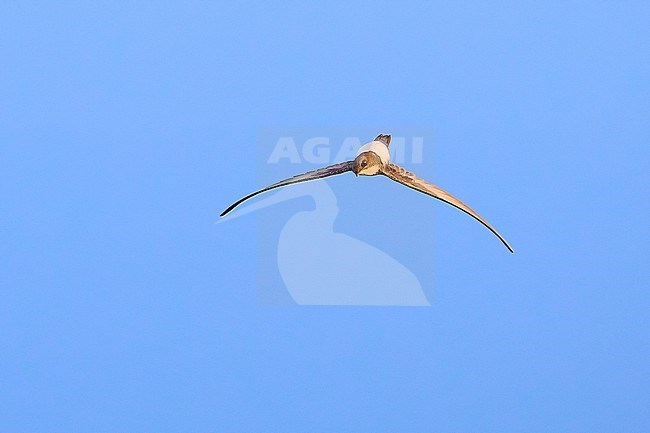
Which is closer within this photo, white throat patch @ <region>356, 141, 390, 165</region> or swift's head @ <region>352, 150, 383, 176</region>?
swift's head @ <region>352, 150, 383, 176</region>

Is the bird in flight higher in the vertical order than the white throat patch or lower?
lower

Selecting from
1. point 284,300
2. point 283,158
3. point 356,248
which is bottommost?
point 284,300

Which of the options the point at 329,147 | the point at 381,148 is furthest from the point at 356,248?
the point at 381,148

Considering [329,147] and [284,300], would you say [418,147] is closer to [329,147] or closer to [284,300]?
[329,147]

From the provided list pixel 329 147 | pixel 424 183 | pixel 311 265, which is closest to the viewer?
pixel 424 183

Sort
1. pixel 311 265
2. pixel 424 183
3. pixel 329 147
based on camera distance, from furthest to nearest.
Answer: pixel 311 265 < pixel 329 147 < pixel 424 183

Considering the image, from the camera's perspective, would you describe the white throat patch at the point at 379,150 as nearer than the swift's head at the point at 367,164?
No

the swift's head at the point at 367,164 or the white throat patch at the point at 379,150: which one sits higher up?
the white throat patch at the point at 379,150

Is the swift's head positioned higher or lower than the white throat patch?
lower

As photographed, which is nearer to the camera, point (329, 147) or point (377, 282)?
point (329, 147)

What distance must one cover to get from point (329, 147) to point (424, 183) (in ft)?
2.29

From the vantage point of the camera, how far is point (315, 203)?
13.2ft

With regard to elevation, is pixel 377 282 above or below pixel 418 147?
below

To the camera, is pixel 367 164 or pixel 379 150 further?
pixel 379 150
